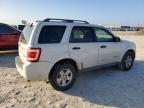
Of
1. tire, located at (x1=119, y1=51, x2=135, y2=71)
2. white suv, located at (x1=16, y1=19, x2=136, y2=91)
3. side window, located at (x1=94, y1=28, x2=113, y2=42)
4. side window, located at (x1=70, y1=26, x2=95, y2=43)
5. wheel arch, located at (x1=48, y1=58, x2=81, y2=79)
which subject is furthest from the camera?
tire, located at (x1=119, y1=51, x2=135, y2=71)

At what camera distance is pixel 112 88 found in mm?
5441

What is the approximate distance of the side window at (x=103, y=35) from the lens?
6.06 m

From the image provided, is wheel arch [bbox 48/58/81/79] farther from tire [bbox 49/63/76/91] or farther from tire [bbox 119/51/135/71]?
tire [bbox 119/51/135/71]

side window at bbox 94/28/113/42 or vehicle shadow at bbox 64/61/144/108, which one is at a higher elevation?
side window at bbox 94/28/113/42

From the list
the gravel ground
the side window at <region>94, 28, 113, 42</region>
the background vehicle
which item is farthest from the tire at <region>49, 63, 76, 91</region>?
the background vehicle

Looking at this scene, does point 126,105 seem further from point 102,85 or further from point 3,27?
point 3,27

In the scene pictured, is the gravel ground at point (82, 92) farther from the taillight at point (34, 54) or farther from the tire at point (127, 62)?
the taillight at point (34, 54)

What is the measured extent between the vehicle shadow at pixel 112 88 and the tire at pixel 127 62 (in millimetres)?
174

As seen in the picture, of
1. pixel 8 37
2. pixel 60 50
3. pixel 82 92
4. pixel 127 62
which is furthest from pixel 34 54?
pixel 8 37

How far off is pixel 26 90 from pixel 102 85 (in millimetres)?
2079

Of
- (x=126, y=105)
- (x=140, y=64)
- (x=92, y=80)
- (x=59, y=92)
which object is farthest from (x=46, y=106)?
(x=140, y=64)

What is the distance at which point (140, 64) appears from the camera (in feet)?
27.5

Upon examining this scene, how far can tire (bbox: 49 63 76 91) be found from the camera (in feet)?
16.4

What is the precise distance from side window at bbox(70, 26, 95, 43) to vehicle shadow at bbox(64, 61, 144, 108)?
49.5 inches
